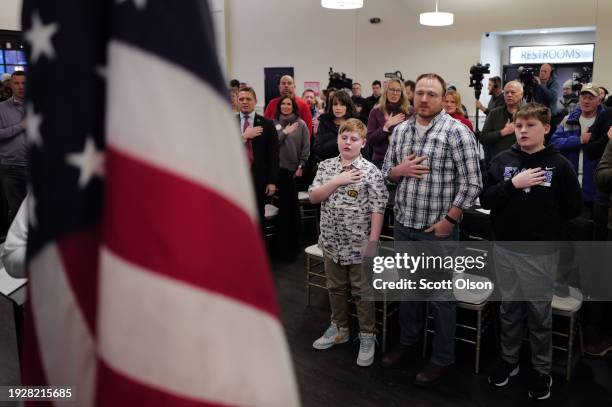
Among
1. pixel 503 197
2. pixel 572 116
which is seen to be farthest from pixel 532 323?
pixel 572 116

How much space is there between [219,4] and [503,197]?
434 inches

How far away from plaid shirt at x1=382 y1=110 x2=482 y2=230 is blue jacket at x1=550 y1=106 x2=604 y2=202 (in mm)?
1590

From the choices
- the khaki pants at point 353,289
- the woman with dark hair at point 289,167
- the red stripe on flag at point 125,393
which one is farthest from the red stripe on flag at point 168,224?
the woman with dark hair at point 289,167

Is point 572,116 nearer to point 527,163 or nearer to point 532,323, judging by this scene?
point 527,163

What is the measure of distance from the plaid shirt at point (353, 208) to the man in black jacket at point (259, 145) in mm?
1668

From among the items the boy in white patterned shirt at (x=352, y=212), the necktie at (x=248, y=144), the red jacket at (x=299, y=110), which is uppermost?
the red jacket at (x=299, y=110)

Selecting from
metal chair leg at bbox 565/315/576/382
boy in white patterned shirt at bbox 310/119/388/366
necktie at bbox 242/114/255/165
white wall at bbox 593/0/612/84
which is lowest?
metal chair leg at bbox 565/315/576/382

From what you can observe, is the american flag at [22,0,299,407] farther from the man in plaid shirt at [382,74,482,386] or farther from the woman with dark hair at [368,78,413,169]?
the woman with dark hair at [368,78,413,169]

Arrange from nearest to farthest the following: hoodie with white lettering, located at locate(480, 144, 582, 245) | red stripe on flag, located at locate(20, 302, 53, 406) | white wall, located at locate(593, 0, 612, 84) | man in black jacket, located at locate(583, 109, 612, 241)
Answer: red stripe on flag, located at locate(20, 302, 53, 406) < hoodie with white lettering, located at locate(480, 144, 582, 245) < man in black jacket, located at locate(583, 109, 612, 241) < white wall, located at locate(593, 0, 612, 84)

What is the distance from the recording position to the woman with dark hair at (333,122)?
4.82 meters

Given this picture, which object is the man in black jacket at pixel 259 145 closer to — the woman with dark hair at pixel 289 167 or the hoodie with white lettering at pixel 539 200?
the woman with dark hair at pixel 289 167

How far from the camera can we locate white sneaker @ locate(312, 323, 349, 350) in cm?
352

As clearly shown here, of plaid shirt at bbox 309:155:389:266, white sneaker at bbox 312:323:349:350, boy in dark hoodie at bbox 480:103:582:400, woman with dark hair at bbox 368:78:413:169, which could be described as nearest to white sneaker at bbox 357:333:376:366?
white sneaker at bbox 312:323:349:350

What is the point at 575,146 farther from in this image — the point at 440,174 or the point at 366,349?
the point at 366,349
